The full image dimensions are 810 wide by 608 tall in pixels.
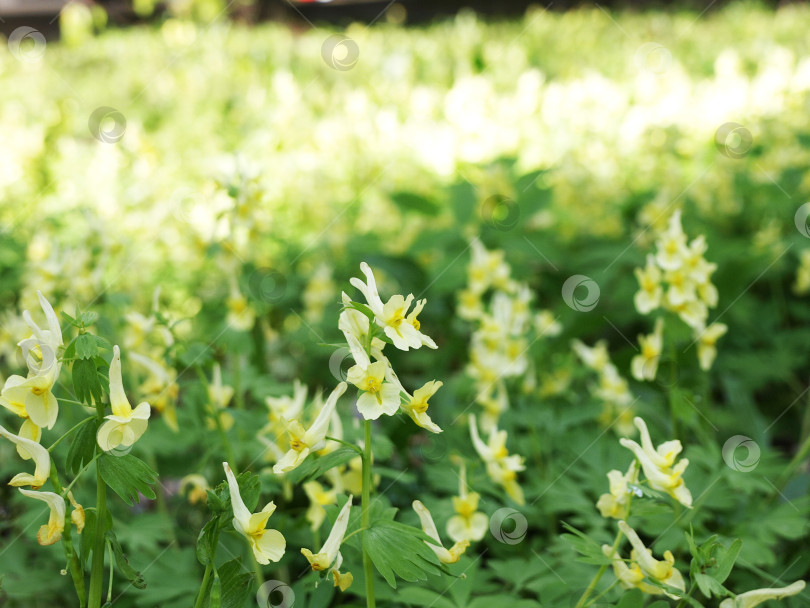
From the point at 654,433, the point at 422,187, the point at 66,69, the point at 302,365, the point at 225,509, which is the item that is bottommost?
the point at 66,69

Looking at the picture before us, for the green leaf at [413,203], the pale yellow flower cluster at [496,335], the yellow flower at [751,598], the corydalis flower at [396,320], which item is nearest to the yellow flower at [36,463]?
the corydalis flower at [396,320]

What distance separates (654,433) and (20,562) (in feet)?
5.33

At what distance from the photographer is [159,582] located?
1486 millimetres

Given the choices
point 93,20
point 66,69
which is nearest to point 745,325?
point 66,69

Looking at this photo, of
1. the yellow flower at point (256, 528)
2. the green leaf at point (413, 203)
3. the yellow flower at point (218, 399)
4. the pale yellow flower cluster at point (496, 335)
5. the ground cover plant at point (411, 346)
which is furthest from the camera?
the green leaf at point (413, 203)

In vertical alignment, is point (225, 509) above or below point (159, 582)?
above

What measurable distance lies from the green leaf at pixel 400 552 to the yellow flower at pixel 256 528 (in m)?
0.13

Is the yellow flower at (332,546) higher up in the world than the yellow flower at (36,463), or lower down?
lower down

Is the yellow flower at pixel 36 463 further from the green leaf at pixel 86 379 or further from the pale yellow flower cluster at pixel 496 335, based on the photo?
the pale yellow flower cluster at pixel 496 335

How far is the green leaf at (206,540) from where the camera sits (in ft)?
3.15

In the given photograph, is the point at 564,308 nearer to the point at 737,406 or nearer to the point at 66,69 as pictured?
the point at 737,406

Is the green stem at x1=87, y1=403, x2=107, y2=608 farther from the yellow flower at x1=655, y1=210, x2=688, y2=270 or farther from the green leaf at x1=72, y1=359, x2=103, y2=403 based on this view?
the yellow flower at x1=655, y1=210, x2=688, y2=270

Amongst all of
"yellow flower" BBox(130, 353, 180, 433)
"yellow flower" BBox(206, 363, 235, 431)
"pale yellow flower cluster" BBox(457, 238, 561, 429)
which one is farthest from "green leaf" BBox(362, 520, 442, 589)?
"pale yellow flower cluster" BBox(457, 238, 561, 429)

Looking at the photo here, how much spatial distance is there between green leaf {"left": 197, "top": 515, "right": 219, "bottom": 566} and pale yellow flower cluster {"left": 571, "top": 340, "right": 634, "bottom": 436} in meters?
1.29
